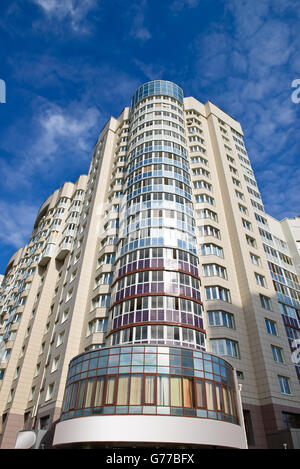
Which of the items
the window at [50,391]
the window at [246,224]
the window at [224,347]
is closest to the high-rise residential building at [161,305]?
the window at [50,391]

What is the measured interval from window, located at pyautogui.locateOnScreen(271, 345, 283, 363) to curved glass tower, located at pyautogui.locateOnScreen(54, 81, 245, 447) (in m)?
8.38

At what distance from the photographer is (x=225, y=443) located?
2156 centimetres

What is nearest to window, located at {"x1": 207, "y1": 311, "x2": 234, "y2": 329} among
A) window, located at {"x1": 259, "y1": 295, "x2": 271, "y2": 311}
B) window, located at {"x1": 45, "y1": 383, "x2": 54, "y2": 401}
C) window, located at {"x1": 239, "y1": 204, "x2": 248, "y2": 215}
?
window, located at {"x1": 259, "y1": 295, "x2": 271, "y2": 311}

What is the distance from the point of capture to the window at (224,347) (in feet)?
102

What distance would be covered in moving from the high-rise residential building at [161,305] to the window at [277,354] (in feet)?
0.45

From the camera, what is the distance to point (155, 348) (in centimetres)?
2394

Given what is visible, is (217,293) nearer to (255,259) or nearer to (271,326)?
(271,326)

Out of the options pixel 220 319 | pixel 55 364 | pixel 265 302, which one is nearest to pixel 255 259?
pixel 265 302

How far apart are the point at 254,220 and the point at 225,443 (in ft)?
98.4

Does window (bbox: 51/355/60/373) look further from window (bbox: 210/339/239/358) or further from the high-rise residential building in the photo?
window (bbox: 210/339/239/358)

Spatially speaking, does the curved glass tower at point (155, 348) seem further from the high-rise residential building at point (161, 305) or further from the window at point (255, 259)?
the window at point (255, 259)

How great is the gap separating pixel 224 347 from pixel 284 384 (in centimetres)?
668

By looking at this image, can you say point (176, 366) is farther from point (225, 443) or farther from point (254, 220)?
point (254, 220)
